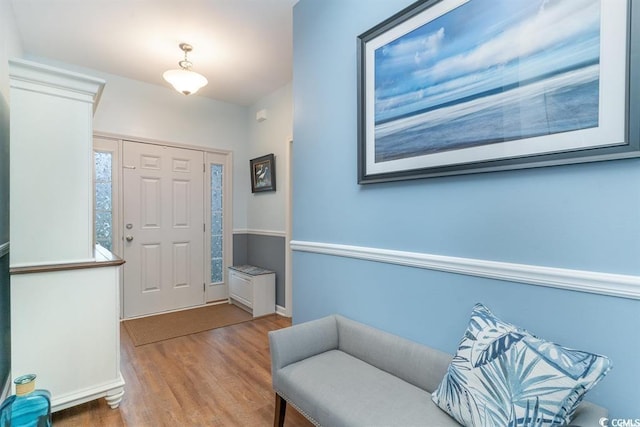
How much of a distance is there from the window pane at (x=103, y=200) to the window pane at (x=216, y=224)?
115 cm

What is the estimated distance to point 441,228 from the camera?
1.45m

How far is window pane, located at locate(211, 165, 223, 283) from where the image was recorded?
4219mm

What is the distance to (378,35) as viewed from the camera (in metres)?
1.69

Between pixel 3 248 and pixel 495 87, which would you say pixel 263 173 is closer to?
pixel 3 248

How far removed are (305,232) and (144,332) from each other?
2.14 metres

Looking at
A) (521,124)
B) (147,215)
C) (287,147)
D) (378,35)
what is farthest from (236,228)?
(521,124)

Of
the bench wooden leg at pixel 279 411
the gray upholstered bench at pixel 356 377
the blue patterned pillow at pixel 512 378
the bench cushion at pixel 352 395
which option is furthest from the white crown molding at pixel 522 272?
the bench wooden leg at pixel 279 411

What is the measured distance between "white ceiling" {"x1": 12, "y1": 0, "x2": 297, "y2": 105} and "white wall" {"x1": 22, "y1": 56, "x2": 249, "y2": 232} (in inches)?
6.7

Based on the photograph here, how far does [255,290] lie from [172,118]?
2.33m

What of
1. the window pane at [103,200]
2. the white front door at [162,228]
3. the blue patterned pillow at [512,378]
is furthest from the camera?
the white front door at [162,228]

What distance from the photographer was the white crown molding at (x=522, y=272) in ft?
3.21

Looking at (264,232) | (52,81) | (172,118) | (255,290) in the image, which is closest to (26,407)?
(52,81)

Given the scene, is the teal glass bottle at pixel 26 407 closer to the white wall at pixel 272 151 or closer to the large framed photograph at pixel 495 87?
the large framed photograph at pixel 495 87

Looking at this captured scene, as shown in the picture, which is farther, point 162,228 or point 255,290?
point 162,228
